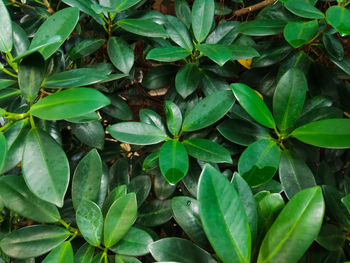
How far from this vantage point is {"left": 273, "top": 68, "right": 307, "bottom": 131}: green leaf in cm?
63

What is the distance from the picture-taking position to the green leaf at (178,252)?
0.46 m

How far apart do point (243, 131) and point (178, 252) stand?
0.33 metres

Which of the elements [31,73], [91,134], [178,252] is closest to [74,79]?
[31,73]

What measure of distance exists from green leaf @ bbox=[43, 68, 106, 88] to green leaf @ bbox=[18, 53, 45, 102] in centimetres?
5

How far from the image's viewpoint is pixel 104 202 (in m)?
0.62

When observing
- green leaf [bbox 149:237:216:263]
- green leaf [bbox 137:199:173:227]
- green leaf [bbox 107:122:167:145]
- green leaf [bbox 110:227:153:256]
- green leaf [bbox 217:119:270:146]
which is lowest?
green leaf [bbox 137:199:173:227]

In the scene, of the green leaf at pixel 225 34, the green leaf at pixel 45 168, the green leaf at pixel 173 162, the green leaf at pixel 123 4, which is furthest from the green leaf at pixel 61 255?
the green leaf at pixel 225 34

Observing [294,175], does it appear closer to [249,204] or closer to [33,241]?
[249,204]

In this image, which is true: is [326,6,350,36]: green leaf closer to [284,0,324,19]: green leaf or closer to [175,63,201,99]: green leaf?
[284,0,324,19]: green leaf

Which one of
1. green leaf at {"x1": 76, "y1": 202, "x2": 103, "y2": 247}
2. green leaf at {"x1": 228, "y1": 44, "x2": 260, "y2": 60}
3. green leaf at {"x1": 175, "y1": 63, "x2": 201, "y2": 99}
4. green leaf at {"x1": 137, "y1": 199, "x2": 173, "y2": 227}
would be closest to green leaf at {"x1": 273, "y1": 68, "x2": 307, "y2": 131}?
green leaf at {"x1": 228, "y1": 44, "x2": 260, "y2": 60}

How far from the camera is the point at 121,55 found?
0.73m

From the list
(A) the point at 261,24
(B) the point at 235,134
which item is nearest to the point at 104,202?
(B) the point at 235,134

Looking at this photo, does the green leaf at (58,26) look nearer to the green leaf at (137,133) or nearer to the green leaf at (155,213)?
the green leaf at (137,133)

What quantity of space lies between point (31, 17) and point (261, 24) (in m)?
0.76
